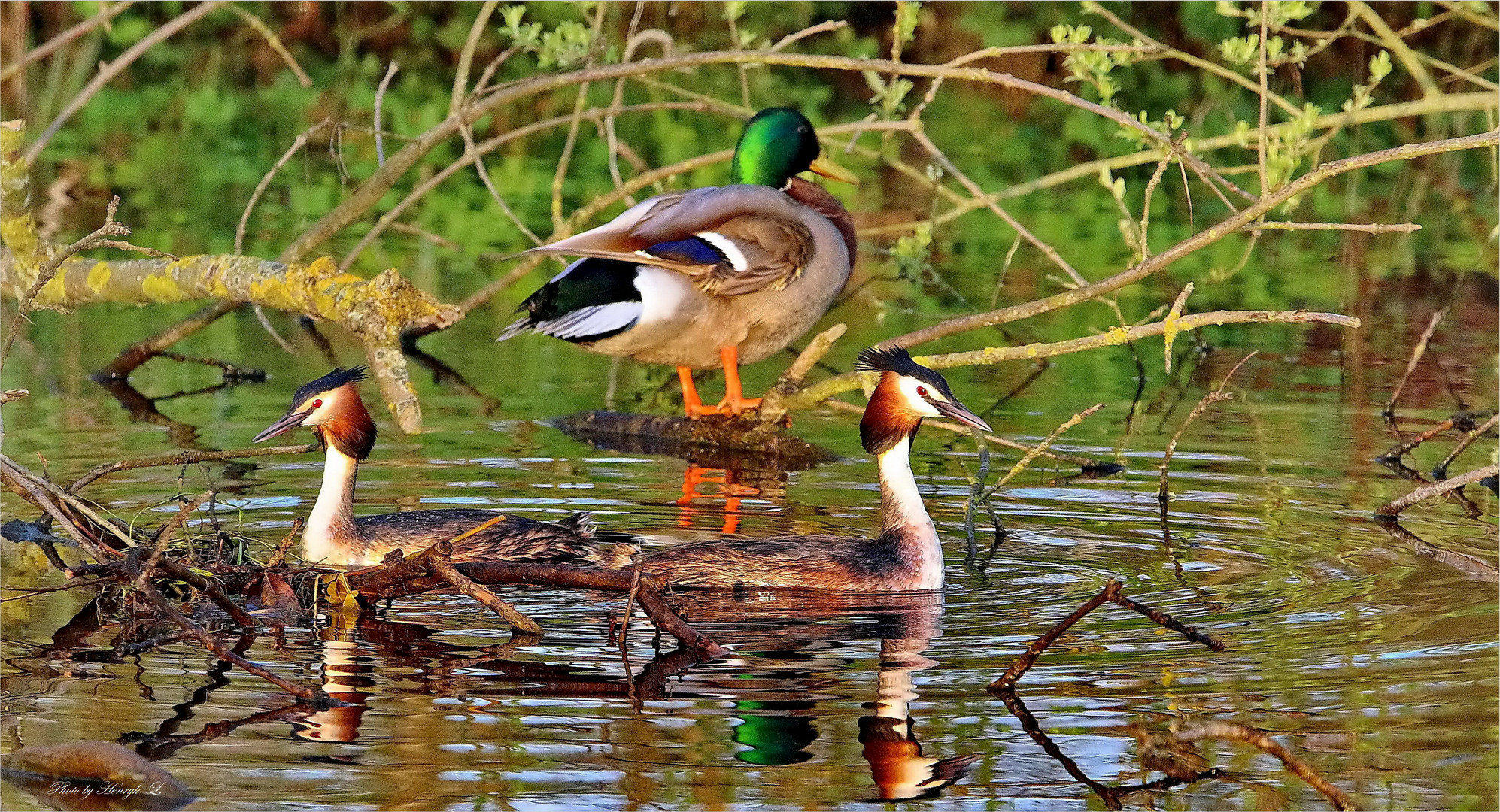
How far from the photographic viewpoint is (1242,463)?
9156 mm

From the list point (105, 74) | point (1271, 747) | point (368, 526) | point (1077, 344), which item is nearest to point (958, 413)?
point (1077, 344)

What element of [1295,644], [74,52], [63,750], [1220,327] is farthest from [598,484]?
[74,52]

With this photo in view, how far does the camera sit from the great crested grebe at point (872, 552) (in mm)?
6969

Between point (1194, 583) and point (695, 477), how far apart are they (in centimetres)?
289

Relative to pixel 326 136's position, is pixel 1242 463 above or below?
below

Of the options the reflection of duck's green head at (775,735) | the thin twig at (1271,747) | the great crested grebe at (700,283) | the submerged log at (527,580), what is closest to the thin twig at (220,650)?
the submerged log at (527,580)

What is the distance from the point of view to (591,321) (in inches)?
376

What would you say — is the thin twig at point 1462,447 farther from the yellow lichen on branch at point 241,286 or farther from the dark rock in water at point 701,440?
the yellow lichen on branch at point 241,286

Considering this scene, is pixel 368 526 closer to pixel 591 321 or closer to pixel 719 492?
pixel 719 492

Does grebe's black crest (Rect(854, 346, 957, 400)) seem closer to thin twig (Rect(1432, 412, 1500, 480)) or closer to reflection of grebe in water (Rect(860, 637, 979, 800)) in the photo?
reflection of grebe in water (Rect(860, 637, 979, 800))

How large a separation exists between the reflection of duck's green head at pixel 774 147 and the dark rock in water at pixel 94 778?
6.42 metres

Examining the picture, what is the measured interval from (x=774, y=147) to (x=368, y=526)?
4.20 m

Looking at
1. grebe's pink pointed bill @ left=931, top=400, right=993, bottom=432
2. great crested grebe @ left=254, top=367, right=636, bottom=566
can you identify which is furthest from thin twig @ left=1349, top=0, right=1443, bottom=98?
great crested grebe @ left=254, top=367, right=636, bottom=566

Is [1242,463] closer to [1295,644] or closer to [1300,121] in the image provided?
[1300,121]
